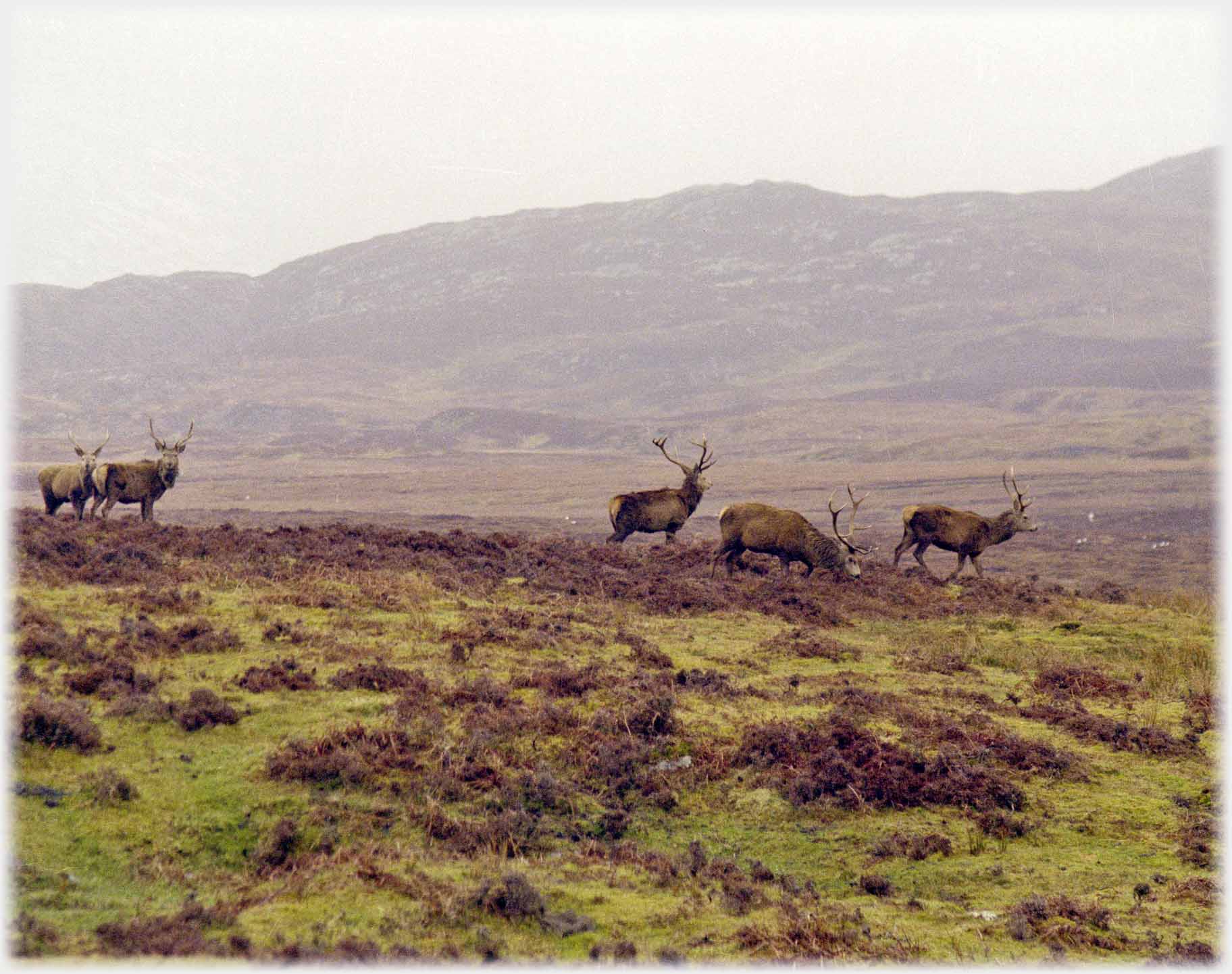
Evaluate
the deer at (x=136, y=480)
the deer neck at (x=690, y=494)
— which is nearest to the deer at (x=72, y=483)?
the deer at (x=136, y=480)

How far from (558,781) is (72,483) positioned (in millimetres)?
19424

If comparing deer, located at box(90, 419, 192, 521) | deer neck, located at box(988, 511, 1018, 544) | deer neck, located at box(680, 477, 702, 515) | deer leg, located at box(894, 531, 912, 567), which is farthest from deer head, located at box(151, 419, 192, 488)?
deer neck, located at box(988, 511, 1018, 544)

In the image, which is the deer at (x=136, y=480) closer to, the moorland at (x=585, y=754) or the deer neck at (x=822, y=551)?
the moorland at (x=585, y=754)

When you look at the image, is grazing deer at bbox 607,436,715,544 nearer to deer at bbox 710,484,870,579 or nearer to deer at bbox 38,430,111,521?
deer at bbox 710,484,870,579

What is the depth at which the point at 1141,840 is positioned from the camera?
9.84 m

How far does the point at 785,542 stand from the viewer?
2356 cm

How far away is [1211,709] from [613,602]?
9.50 meters

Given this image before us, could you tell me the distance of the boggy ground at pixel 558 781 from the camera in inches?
298

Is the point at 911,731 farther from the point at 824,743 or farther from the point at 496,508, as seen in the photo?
the point at 496,508

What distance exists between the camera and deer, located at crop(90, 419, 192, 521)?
81.5 ft

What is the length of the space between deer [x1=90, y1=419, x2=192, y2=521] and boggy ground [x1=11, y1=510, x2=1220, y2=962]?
7.63m

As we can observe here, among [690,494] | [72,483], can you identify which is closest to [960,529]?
[690,494]

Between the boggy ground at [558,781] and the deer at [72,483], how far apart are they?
819 centimetres

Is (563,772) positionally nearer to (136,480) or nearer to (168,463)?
(168,463)
